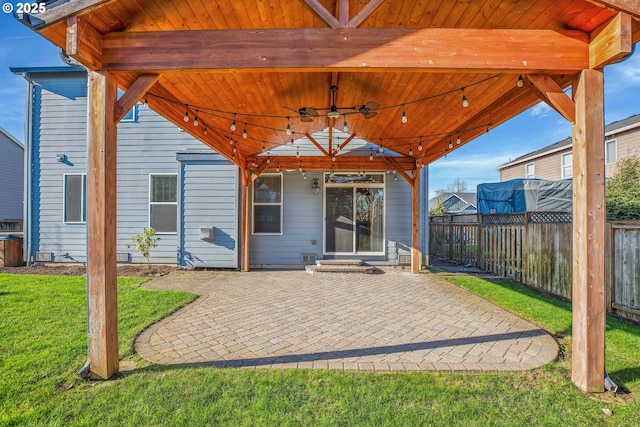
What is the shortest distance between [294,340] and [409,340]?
52.6 inches

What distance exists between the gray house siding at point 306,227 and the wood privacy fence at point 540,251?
199 centimetres

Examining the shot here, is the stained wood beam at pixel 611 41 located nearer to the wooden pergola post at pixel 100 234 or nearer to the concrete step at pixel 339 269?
the wooden pergola post at pixel 100 234

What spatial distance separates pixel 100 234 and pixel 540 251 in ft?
22.6

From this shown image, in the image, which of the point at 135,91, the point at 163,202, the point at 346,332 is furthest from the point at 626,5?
the point at 163,202

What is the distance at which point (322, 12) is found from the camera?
2.59m

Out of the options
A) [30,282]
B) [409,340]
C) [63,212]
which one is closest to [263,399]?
[409,340]

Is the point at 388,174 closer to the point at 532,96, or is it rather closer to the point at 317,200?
the point at 317,200

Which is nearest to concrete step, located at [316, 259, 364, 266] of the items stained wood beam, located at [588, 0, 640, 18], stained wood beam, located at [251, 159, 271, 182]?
stained wood beam, located at [251, 159, 271, 182]

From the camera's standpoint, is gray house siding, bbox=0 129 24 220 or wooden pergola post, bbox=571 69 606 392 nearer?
wooden pergola post, bbox=571 69 606 392

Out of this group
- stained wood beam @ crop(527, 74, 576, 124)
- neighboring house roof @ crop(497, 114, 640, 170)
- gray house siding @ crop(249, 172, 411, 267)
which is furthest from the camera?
neighboring house roof @ crop(497, 114, 640, 170)

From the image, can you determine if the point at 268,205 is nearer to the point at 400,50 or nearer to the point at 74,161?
the point at 74,161

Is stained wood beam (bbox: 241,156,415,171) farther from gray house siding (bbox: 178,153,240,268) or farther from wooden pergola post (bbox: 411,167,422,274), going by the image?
gray house siding (bbox: 178,153,240,268)

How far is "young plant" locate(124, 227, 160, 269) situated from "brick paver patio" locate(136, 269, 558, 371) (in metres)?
2.51

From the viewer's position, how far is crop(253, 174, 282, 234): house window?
8125 millimetres
